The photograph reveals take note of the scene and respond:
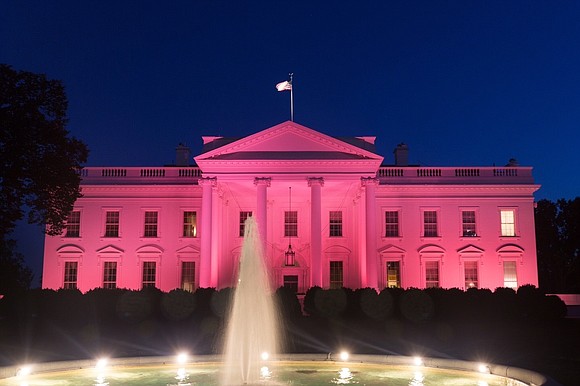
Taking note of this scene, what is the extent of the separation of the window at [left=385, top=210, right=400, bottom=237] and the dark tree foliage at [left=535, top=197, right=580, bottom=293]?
2864 centimetres

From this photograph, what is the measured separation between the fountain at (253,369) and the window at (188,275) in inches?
869

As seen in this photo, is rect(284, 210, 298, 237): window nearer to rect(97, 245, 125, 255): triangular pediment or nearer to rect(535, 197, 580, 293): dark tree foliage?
rect(97, 245, 125, 255): triangular pediment

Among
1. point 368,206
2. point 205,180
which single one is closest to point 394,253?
point 368,206

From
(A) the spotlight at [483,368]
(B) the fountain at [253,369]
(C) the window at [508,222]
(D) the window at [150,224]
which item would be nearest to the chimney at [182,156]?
(D) the window at [150,224]

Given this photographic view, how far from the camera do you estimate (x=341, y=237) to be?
128ft

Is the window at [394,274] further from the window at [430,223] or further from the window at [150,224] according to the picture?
the window at [150,224]

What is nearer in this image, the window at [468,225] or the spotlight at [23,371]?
the spotlight at [23,371]

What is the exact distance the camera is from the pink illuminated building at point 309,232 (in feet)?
127

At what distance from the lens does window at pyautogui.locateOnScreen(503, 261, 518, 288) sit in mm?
38719

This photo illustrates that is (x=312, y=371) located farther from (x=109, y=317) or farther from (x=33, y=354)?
(x=109, y=317)

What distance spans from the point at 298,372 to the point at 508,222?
1088 inches

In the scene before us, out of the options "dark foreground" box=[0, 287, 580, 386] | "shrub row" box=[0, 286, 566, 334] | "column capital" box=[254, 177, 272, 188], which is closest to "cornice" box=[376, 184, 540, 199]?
"column capital" box=[254, 177, 272, 188]

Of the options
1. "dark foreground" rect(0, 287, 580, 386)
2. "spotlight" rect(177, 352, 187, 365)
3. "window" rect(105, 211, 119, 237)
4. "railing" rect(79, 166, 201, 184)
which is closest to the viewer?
"spotlight" rect(177, 352, 187, 365)

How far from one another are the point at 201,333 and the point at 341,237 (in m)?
15.3
